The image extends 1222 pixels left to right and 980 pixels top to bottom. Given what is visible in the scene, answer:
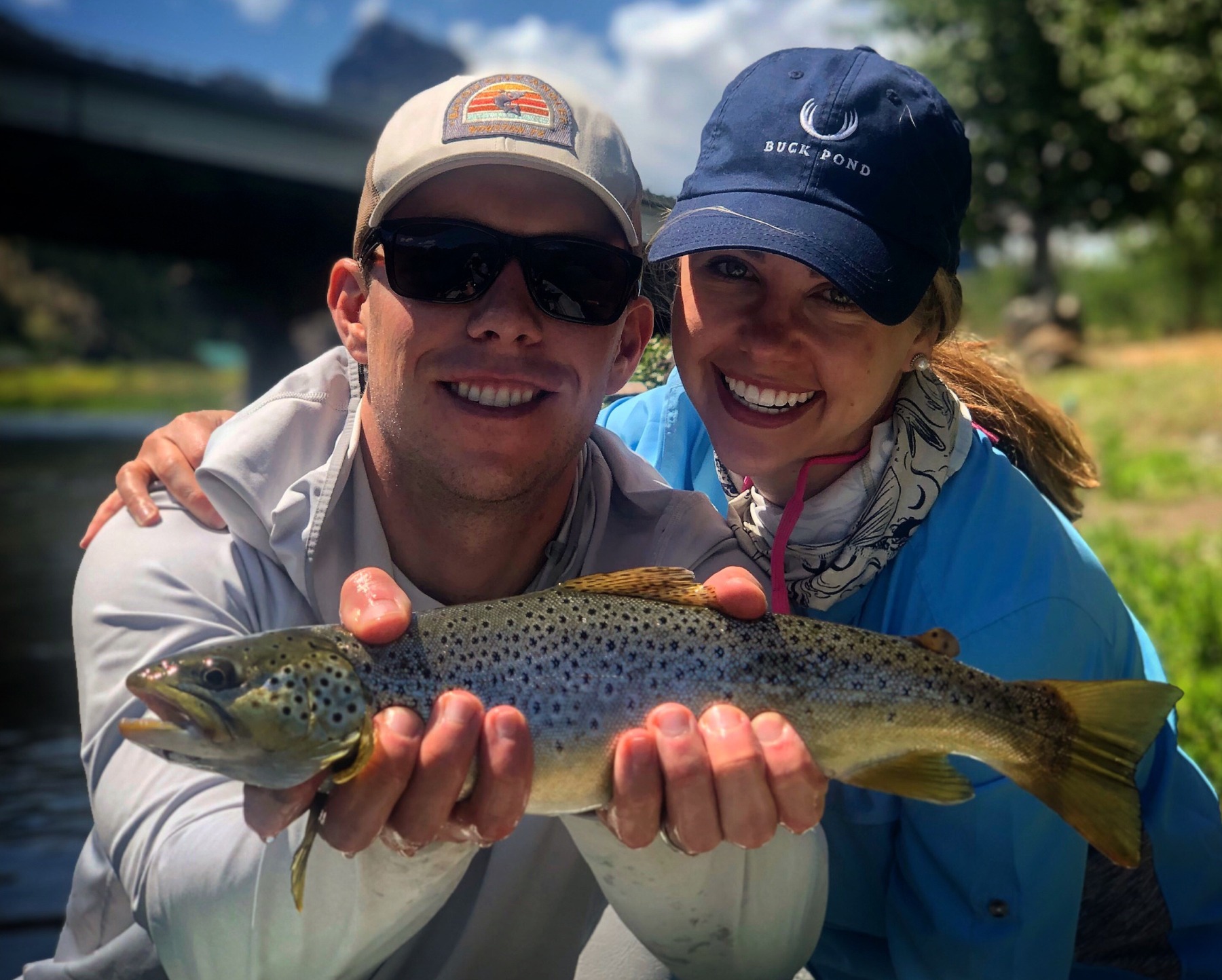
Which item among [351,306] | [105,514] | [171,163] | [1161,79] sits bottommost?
[105,514]

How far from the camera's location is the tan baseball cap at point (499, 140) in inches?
108

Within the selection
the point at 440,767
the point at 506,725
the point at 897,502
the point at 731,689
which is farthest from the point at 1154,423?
the point at 440,767

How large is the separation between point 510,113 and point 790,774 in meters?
1.66

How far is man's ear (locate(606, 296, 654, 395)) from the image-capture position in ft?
10.1


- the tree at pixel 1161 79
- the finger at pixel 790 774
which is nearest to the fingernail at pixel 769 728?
the finger at pixel 790 774

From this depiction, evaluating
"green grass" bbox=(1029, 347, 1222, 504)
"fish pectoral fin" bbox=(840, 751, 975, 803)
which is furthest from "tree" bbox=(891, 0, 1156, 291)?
"fish pectoral fin" bbox=(840, 751, 975, 803)

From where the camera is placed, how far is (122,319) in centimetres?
9712

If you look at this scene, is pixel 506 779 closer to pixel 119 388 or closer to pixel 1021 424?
pixel 1021 424

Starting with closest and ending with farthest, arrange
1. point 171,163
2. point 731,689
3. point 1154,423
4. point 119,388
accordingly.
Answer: point 731,689 < point 1154,423 < point 171,163 < point 119,388

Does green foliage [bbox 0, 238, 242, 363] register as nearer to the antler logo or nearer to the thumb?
the antler logo

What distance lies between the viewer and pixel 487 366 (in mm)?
2699

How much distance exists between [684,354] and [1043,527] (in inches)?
39.6

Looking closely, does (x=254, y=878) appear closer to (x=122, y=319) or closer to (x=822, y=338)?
(x=822, y=338)

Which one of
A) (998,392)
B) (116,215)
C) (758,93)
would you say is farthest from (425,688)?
(116,215)
